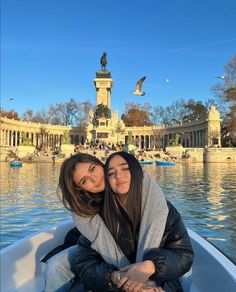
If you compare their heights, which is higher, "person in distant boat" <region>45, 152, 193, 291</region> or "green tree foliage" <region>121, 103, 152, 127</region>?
"green tree foliage" <region>121, 103, 152, 127</region>

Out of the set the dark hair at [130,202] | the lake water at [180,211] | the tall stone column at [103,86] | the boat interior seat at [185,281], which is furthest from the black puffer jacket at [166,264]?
the tall stone column at [103,86]

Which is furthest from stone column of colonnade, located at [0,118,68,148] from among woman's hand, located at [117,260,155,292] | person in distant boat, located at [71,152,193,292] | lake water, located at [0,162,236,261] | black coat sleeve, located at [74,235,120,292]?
woman's hand, located at [117,260,155,292]

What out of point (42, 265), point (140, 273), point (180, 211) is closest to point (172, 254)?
point (140, 273)

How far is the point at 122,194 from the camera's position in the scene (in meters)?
2.79

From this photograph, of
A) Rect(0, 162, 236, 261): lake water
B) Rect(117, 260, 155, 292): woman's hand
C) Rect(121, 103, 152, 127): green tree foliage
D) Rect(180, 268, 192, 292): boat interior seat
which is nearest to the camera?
Rect(117, 260, 155, 292): woman's hand

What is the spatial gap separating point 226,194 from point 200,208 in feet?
12.2

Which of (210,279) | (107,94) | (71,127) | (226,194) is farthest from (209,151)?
(210,279)

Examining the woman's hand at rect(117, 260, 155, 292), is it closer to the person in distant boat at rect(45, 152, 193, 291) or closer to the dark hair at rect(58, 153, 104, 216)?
the person in distant boat at rect(45, 152, 193, 291)

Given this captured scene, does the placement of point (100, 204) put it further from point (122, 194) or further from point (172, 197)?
point (172, 197)

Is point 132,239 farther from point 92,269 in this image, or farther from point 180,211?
point 180,211

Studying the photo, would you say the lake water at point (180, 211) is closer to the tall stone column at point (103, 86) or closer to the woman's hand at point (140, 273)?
the woman's hand at point (140, 273)

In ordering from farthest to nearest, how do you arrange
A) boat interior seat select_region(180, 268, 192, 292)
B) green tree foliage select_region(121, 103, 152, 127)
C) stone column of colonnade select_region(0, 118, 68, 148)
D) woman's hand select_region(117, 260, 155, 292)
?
green tree foliage select_region(121, 103, 152, 127) → stone column of colonnade select_region(0, 118, 68, 148) → boat interior seat select_region(180, 268, 192, 292) → woman's hand select_region(117, 260, 155, 292)

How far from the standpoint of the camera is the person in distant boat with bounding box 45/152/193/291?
2.67 metres

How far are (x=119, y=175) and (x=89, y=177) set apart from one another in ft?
1.02
